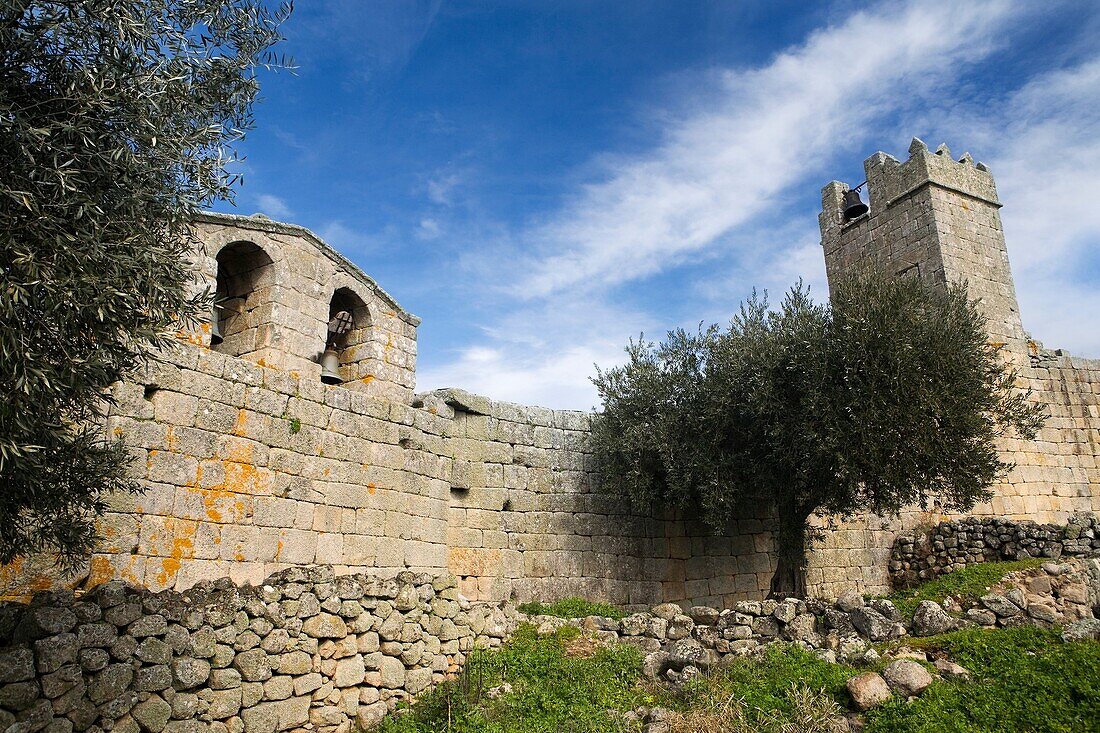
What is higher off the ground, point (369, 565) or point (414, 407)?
point (414, 407)

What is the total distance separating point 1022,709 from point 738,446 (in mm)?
7052

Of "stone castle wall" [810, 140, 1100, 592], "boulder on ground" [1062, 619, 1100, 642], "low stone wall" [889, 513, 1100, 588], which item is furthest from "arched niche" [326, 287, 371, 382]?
"low stone wall" [889, 513, 1100, 588]

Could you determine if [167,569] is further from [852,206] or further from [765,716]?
[852,206]

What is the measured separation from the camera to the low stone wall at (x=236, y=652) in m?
7.02

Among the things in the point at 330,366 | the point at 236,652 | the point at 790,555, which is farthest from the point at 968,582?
the point at 236,652

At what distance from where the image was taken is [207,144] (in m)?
6.61

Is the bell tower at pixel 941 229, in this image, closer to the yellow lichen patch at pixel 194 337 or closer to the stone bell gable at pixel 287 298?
the stone bell gable at pixel 287 298

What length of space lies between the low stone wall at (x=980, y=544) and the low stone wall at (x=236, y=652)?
1100 centimetres

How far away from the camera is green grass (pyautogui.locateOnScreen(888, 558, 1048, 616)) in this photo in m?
14.2

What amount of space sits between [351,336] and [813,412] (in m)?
7.73

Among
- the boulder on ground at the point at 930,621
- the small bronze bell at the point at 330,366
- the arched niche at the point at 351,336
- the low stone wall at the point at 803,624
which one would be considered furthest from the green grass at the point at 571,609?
the small bronze bell at the point at 330,366

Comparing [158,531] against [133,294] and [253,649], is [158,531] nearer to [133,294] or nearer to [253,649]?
[253,649]

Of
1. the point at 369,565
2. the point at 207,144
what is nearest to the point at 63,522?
the point at 207,144

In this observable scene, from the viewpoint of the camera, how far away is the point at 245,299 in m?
11.2
